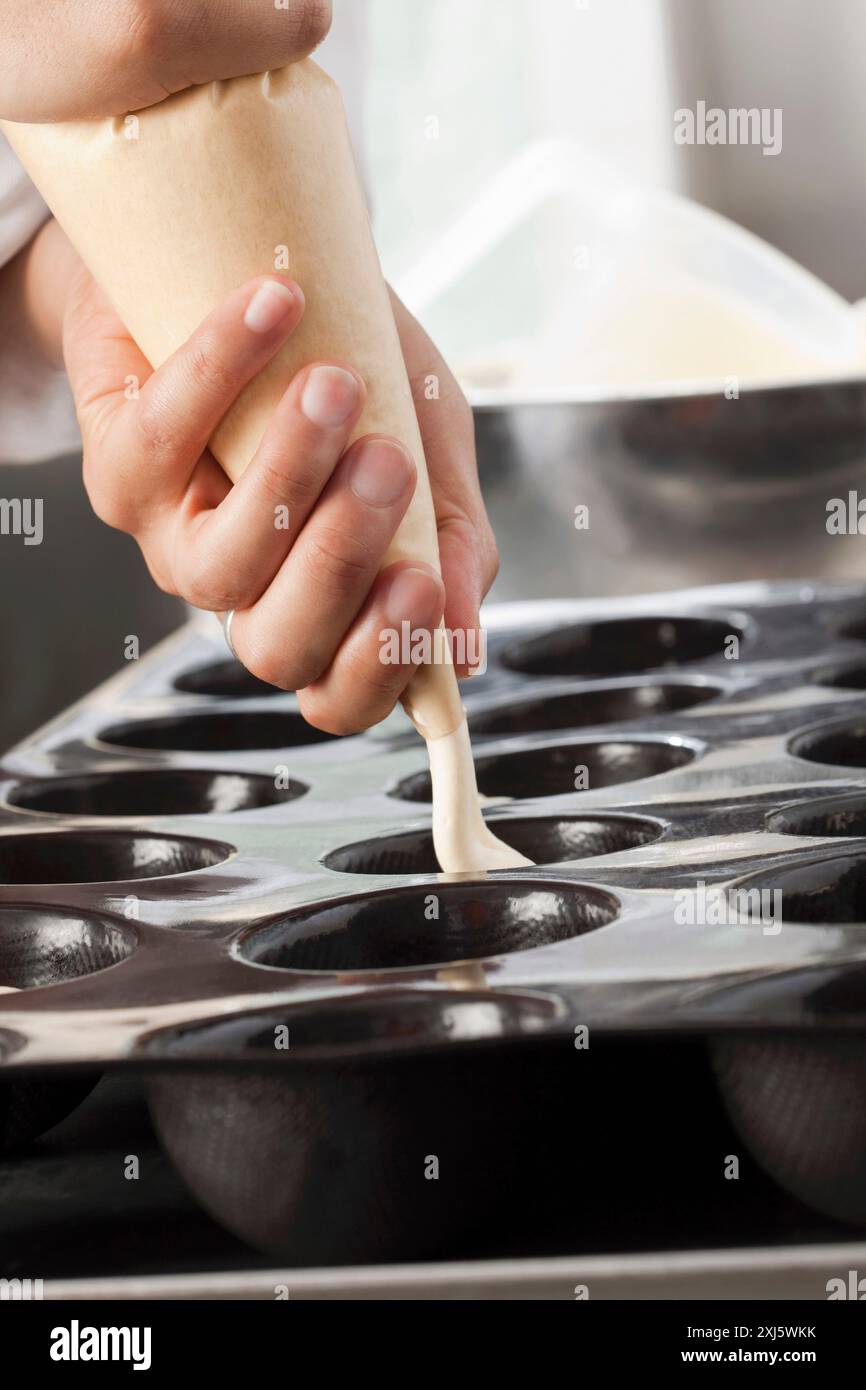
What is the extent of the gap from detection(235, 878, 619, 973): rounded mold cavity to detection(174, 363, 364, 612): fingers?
153 millimetres

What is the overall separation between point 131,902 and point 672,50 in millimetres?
2119

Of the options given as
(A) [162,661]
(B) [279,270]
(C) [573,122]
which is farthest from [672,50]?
(B) [279,270]

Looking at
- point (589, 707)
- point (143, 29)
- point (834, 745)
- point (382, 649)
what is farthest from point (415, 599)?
point (589, 707)

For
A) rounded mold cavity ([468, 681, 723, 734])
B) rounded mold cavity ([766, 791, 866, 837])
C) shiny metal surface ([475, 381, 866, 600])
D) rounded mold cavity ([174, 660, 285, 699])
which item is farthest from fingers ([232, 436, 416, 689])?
shiny metal surface ([475, 381, 866, 600])

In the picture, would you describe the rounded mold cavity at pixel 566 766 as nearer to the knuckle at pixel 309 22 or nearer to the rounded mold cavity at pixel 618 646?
the rounded mold cavity at pixel 618 646

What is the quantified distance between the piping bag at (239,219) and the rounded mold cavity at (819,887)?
204 mm

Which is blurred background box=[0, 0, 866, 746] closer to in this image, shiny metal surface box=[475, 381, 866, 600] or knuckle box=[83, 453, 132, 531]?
shiny metal surface box=[475, 381, 866, 600]

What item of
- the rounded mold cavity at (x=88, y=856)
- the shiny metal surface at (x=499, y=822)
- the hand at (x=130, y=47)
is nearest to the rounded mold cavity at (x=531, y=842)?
the shiny metal surface at (x=499, y=822)

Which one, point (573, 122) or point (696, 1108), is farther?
point (573, 122)

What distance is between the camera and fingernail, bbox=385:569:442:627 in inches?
24.5

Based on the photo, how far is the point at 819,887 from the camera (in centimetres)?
63

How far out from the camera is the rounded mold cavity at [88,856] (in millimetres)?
791

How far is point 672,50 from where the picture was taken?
2389 millimetres

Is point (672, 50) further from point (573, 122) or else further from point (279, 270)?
point (279, 270)
